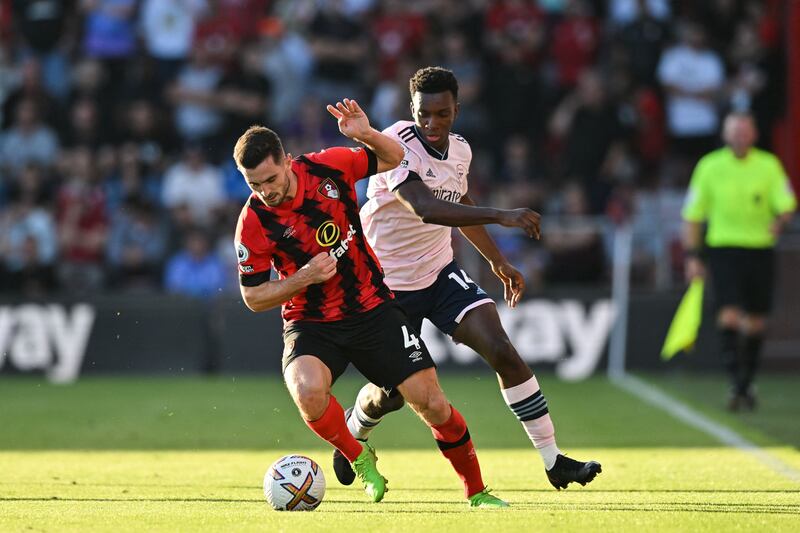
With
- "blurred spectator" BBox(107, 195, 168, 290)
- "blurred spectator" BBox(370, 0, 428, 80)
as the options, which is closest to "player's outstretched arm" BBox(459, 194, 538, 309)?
"blurred spectator" BBox(107, 195, 168, 290)

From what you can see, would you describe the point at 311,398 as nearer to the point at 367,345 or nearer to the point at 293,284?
the point at 367,345

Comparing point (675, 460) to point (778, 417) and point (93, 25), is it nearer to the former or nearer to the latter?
point (778, 417)

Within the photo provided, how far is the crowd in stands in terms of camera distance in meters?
17.0

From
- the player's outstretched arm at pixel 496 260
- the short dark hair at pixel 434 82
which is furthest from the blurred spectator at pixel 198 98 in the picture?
the short dark hair at pixel 434 82

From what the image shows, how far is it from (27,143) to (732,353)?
32.3ft

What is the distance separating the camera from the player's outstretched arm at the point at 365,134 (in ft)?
23.5

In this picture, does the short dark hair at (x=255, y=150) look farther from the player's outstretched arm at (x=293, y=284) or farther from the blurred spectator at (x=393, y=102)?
the blurred spectator at (x=393, y=102)

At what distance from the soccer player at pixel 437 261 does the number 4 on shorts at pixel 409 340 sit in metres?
0.59

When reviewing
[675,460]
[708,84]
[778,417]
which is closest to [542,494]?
[675,460]

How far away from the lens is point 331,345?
7.16m

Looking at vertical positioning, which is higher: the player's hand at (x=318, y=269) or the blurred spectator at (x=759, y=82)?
the player's hand at (x=318, y=269)

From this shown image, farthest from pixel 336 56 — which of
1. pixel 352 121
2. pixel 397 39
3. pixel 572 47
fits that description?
pixel 352 121

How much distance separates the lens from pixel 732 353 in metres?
12.9

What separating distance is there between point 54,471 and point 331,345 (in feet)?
8.52
